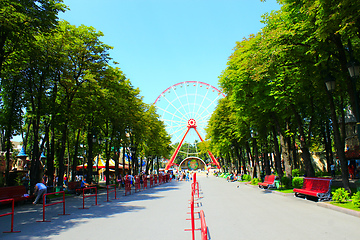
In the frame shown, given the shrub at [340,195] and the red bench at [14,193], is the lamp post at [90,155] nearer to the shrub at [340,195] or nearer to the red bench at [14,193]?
the red bench at [14,193]

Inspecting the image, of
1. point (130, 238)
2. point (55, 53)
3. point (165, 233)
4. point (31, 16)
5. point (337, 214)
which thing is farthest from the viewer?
point (55, 53)

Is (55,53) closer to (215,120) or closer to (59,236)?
(59,236)

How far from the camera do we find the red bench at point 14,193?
590 inches

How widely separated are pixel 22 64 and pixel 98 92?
22.7 feet

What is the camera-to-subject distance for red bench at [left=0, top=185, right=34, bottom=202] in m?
15.0

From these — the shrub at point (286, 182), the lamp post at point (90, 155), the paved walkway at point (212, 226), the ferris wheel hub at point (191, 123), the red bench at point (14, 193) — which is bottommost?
the paved walkway at point (212, 226)

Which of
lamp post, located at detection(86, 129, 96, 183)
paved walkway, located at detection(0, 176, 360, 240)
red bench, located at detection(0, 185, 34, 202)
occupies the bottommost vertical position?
paved walkway, located at detection(0, 176, 360, 240)

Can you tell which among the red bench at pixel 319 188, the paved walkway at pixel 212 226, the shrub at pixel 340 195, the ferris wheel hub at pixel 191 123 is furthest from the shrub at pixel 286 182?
the ferris wheel hub at pixel 191 123

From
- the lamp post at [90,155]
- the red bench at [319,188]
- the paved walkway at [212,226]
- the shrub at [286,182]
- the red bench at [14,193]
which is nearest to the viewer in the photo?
the paved walkway at [212,226]

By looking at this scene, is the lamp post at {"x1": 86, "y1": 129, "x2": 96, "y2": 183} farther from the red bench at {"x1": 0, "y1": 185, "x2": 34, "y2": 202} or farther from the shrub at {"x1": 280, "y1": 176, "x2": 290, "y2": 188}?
the shrub at {"x1": 280, "y1": 176, "x2": 290, "y2": 188}

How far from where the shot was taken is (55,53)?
18.0 m

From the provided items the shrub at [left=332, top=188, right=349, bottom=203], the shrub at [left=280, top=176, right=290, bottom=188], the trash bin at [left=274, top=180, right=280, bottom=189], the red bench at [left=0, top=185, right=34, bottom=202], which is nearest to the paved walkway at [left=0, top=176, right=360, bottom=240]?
the shrub at [left=332, top=188, right=349, bottom=203]

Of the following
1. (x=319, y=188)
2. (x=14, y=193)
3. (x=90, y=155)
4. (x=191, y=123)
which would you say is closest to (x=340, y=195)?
(x=319, y=188)

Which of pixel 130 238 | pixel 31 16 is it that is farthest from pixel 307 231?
pixel 31 16
